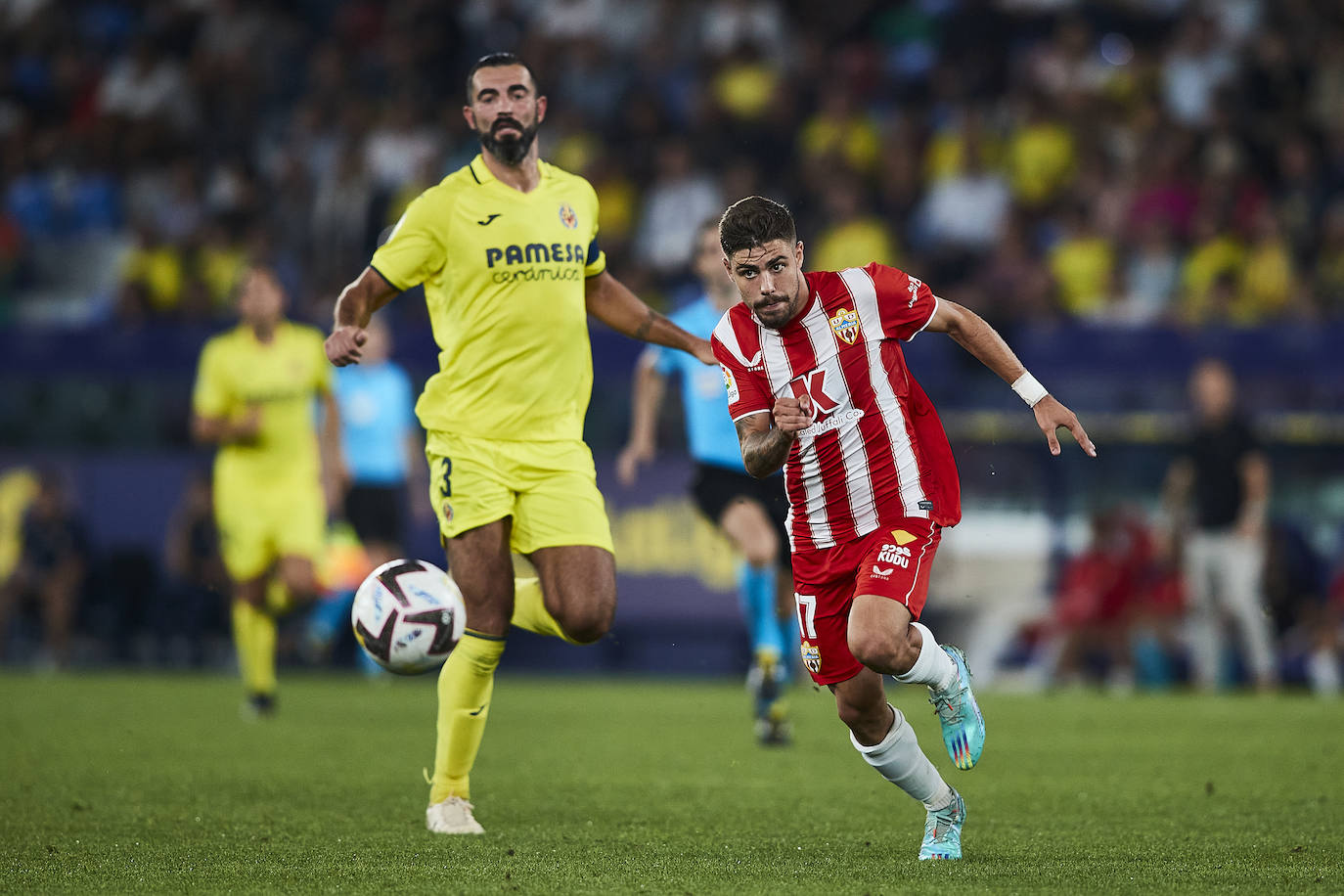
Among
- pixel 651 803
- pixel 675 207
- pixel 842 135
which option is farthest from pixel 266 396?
pixel 842 135

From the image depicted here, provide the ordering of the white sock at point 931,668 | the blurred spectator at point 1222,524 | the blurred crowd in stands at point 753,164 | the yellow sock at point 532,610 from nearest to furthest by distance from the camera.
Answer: the white sock at point 931,668, the yellow sock at point 532,610, the blurred spectator at point 1222,524, the blurred crowd in stands at point 753,164

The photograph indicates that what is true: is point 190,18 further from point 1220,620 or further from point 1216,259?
point 1220,620

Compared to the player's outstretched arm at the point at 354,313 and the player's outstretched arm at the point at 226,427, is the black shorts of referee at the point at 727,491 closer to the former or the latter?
the player's outstretched arm at the point at 226,427

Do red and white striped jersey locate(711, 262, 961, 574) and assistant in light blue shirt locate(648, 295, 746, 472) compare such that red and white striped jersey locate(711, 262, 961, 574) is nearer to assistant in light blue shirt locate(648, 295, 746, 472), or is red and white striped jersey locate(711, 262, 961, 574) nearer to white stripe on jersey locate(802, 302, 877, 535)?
white stripe on jersey locate(802, 302, 877, 535)

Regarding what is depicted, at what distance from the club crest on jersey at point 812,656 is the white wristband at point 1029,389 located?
107 cm

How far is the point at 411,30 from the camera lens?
19625 millimetres

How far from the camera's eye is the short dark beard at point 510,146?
20.8 ft

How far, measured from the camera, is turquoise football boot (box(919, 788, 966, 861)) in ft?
18.6

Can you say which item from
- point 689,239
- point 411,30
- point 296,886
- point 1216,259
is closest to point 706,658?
point 689,239

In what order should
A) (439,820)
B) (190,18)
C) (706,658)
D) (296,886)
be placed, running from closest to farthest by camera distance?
(296,886)
(439,820)
(706,658)
(190,18)

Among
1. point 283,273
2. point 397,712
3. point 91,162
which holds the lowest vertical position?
point 397,712

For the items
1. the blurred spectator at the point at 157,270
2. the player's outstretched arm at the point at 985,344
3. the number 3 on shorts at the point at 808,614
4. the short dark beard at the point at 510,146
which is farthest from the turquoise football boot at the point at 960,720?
the blurred spectator at the point at 157,270

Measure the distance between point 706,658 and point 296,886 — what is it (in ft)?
34.2

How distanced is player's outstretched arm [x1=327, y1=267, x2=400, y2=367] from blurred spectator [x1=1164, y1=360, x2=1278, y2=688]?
29.2ft
